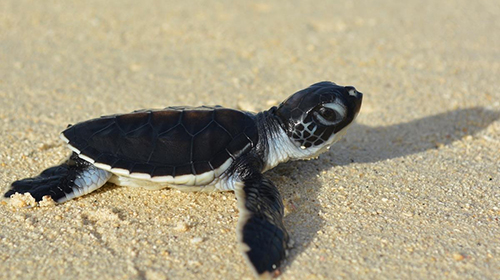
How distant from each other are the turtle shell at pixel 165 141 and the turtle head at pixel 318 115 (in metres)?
0.20

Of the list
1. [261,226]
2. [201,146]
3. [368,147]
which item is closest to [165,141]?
[201,146]

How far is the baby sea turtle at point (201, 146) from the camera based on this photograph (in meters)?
2.39

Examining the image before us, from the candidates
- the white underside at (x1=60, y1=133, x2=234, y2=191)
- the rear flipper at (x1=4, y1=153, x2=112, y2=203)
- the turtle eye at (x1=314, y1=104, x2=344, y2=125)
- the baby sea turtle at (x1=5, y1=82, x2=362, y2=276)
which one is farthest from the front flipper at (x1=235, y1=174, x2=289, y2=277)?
the rear flipper at (x1=4, y1=153, x2=112, y2=203)

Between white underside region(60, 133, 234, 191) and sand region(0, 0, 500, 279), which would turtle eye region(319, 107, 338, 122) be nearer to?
sand region(0, 0, 500, 279)

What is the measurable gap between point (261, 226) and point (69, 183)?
1.02 metres

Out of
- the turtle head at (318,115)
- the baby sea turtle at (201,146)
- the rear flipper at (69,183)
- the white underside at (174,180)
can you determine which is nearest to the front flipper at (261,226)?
the baby sea turtle at (201,146)

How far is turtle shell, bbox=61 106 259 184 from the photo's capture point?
7.84 feet

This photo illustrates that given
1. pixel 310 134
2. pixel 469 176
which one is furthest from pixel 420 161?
pixel 310 134

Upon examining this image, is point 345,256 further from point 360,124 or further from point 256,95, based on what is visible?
point 256,95

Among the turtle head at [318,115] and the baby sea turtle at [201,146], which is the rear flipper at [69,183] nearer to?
the baby sea turtle at [201,146]

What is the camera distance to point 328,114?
8.25 ft

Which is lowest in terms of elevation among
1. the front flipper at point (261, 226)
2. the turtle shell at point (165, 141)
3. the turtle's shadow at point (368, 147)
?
the turtle's shadow at point (368, 147)

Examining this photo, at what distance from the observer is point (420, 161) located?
3.01 metres

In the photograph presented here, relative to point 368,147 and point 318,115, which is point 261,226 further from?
point 368,147
